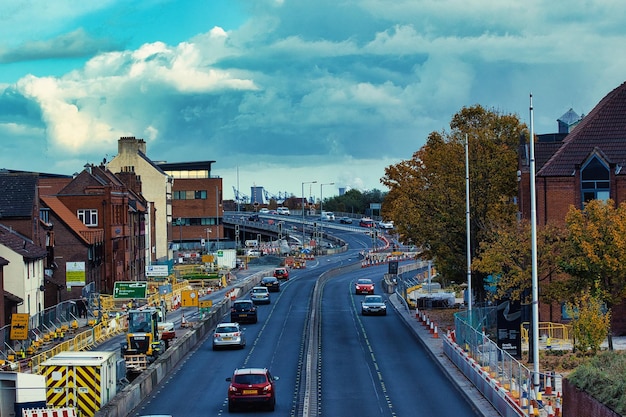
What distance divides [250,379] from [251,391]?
1.83 feet

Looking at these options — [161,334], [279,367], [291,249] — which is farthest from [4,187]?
[291,249]

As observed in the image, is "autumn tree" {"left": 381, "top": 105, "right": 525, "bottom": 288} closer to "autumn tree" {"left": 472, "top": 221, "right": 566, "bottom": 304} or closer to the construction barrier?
"autumn tree" {"left": 472, "top": 221, "right": 566, "bottom": 304}

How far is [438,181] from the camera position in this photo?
67312 mm

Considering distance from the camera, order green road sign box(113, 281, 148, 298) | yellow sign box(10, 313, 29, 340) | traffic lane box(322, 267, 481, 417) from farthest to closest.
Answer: green road sign box(113, 281, 148, 298), yellow sign box(10, 313, 29, 340), traffic lane box(322, 267, 481, 417)

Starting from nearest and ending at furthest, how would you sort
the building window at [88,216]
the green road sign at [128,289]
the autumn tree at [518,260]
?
the autumn tree at [518,260]
the green road sign at [128,289]
the building window at [88,216]

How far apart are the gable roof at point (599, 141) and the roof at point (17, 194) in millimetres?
33159

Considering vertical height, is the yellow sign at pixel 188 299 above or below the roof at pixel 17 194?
below

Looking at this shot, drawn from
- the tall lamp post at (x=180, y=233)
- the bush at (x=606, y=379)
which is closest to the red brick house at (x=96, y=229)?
the bush at (x=606, y=379)

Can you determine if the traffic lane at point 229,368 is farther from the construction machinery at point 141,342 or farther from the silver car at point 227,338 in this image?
the construction machinery at point 141,342

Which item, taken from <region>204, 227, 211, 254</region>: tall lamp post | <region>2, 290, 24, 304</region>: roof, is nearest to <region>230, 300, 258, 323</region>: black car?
<region>2, 290, 24, 304</region>: roof

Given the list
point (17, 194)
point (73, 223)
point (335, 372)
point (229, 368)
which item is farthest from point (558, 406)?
point (73, 223)

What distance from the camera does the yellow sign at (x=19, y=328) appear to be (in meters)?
51.1

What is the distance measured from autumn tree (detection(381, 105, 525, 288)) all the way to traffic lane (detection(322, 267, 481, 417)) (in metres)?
6.61

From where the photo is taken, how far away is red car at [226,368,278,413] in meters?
33.8
